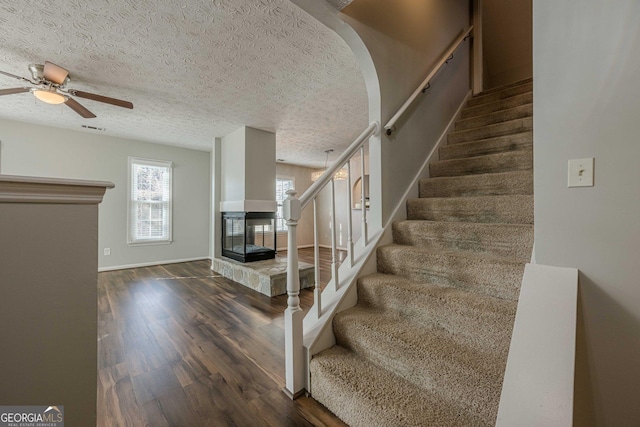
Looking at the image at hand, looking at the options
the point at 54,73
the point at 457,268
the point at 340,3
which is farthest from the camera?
the point at 54,73

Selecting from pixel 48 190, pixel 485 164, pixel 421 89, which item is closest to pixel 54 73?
pixel 48 190

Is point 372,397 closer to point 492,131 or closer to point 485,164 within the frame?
point 485,164

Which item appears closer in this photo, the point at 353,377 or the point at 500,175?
the point at 353,377

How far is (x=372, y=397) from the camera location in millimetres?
1167

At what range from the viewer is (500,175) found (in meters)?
1.96

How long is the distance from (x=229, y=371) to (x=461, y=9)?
474cm

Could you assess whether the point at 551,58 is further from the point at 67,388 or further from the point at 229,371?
the point at 229,371

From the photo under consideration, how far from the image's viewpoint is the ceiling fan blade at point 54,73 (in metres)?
2.12

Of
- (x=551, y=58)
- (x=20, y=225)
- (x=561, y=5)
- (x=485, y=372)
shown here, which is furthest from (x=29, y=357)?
(x=561, y=5)

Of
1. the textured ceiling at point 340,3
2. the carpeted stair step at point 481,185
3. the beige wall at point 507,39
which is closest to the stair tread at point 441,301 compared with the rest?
the carpeted stair step at point 481,185

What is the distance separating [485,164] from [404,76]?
3.49 feet

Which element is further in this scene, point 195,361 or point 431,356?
point 195,361

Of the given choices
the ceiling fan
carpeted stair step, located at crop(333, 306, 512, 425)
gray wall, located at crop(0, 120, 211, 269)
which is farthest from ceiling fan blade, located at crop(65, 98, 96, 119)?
carpeted stair step, located at crop(333, 306, 512, 425)

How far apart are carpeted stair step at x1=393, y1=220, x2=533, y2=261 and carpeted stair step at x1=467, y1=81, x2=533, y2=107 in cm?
213
